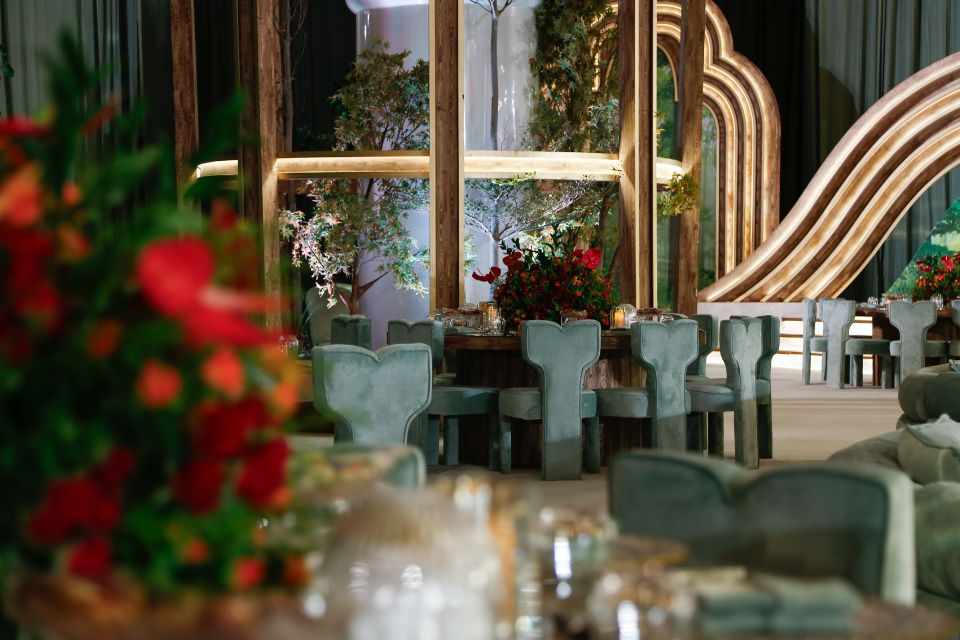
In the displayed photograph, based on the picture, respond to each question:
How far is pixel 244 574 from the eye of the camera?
2.96ft

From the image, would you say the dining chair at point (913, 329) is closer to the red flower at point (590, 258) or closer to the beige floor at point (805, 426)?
the beige floor at point (805, 426)

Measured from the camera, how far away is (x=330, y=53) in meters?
9.89

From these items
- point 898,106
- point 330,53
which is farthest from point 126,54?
point 898,106

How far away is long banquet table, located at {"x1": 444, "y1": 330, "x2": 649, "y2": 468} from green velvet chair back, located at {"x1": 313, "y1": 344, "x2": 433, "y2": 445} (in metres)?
1.53

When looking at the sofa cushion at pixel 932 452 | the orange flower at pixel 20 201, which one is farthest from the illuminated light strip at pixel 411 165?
the orange flower at pixel 20 201

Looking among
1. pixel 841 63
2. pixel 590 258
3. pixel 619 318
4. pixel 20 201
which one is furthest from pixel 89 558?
pixel 841 63

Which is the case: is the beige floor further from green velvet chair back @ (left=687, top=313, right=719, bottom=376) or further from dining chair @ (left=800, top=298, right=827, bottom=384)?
green velvet chair back @ (left=687, top=313, right=719, bottom=376)

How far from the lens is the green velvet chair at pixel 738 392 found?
598 cm

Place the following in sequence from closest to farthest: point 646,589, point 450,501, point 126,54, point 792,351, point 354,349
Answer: point 450,501, point 646,589, point 354,349, point 126,54, point 792,351

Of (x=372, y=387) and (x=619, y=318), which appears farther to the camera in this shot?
(x=619, y=318)

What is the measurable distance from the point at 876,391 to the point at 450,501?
30.8 ft

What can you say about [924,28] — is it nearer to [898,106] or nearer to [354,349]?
[898,106]

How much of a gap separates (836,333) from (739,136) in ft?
16.7

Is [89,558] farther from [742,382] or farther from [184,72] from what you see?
[184,72]
